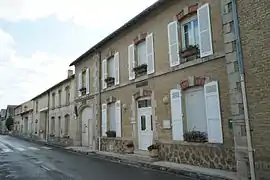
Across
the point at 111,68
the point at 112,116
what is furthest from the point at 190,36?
the point at 112,116

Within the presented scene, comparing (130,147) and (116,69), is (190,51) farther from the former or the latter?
(116,69)

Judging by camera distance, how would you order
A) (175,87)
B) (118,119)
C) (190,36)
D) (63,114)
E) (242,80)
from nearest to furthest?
(242,80), (190,36), (175,87), (118,119), (63,114)

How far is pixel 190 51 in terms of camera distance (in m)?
10.9

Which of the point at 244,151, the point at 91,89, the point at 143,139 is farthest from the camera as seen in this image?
the point at 91,89

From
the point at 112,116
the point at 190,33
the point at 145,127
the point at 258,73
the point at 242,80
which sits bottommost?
the point at 145,127

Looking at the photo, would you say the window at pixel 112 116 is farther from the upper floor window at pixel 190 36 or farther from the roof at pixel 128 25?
the upper floor window at pixel 190 36

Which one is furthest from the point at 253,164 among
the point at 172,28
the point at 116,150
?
the point at 116,150

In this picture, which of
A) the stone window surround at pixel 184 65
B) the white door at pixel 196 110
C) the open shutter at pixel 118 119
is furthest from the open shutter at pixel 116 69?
the white door at pixel 196 110

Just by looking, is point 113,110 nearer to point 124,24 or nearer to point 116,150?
point 116,150

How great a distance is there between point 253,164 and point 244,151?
493 mm

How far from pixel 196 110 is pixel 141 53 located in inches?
186

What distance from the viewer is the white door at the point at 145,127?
13.5 metres

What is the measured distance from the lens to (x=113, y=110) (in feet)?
55.2

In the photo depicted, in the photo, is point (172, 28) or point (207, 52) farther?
point (172, 28)
